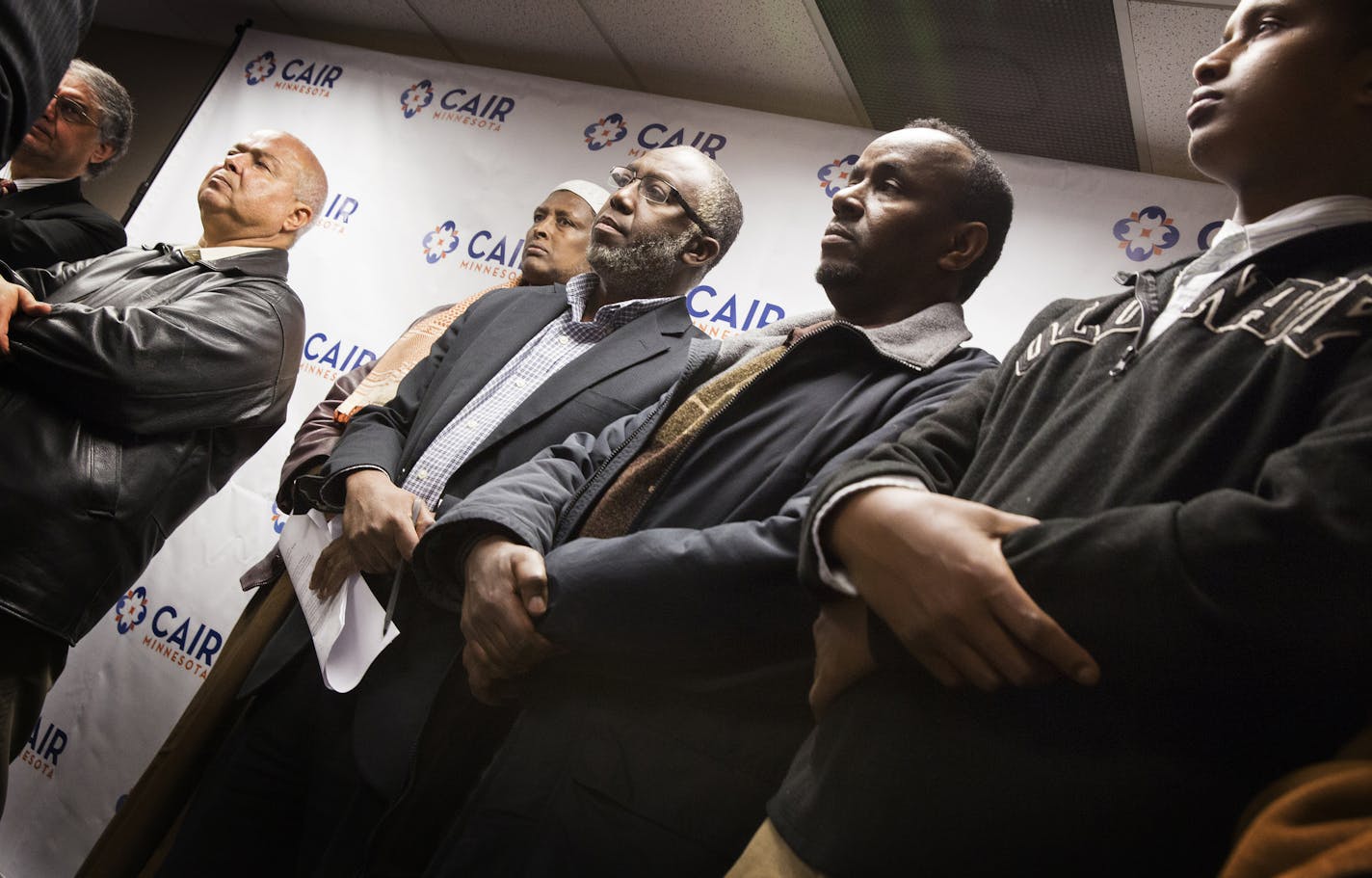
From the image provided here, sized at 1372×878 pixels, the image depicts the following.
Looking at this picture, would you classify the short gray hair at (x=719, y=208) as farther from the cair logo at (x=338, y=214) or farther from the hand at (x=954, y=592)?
the cair logo at (x=338, y=214)

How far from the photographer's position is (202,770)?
188 cm

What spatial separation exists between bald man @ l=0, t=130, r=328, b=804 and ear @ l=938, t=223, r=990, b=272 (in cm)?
149

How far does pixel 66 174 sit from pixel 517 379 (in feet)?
6.65

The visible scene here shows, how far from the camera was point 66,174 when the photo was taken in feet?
9.70

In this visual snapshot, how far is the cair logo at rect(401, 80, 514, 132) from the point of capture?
3617mm

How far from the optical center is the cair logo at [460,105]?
362 centimetres

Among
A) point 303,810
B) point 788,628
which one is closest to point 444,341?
point 303,810

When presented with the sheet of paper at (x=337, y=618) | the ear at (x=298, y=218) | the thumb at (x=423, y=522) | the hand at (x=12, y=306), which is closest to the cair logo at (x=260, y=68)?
the ear at (x=298, y=218)

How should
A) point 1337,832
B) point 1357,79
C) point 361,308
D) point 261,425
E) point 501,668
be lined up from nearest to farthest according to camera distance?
point 1337,832 < point 1357,79 < point 501,668 < point 261,425 < point 361,308

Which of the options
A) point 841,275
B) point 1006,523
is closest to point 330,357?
point 841,275

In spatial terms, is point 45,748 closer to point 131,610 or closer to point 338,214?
point 131,610

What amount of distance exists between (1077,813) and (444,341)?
165 cm

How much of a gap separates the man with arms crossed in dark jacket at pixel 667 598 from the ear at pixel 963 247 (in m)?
0.12

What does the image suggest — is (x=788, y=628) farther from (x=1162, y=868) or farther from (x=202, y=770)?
(x=202, y=770)
